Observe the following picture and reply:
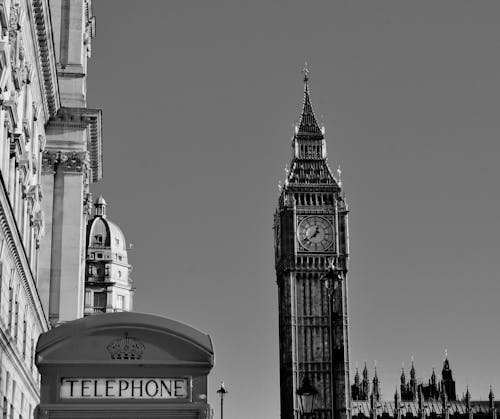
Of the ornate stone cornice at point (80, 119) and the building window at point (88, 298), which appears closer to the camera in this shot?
the ornate stone cornice at point (80, 119)

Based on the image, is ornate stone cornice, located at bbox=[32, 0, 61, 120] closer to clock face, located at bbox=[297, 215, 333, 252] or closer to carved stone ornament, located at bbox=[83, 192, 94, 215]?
carved stone ornament, located at bbox=[83, 192, 94, 215]

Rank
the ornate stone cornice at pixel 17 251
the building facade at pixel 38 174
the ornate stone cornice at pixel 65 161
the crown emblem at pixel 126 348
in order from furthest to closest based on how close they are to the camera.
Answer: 1. the ornate stone cornice at pixel 65 161
2. the building facade at pixel 38 174
3. the ornate stone cornice at pixel 17 251
4. the crown emblem at pixel 126 348

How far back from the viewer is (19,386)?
82.7ft

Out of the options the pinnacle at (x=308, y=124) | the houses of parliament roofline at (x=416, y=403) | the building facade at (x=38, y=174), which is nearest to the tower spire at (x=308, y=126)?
the pinnacle at (x=308, y=124)

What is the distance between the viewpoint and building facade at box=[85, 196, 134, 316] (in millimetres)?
108438

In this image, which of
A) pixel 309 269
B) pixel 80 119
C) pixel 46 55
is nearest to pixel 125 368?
pixel 46 55

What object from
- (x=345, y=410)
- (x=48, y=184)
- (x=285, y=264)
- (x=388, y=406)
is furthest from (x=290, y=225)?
(x=48, y=184)

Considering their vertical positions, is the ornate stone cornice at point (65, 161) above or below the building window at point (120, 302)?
below

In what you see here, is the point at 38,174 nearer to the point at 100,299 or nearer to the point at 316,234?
the point at 100,299

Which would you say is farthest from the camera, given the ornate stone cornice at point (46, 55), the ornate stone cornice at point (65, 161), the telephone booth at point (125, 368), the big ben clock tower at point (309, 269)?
the big ben clock tower at point (309, 269)

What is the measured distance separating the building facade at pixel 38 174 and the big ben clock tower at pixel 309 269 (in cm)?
9963

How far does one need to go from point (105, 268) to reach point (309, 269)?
3903 cm

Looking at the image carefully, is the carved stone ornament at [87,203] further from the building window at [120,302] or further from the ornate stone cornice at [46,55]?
the building window at [120,302]

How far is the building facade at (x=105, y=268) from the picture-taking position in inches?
4269
